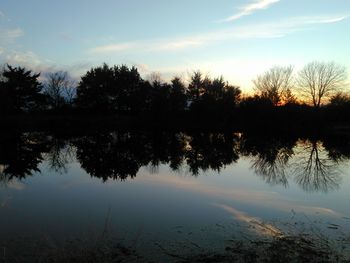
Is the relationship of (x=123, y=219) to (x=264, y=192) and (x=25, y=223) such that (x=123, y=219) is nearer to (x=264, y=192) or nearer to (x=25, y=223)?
(x=25, y=223)

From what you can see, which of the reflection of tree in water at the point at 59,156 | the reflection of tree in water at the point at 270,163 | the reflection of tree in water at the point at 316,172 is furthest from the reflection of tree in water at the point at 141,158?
the reflection of tree in water at the point at 316,172

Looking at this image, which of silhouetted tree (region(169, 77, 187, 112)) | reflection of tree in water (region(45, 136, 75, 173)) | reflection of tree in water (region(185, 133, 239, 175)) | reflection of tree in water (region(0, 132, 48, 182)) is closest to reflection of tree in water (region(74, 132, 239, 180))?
reflection of tree in water (region(185, 133, 239, 175))

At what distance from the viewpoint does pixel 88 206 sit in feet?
38.3

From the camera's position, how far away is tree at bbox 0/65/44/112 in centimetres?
5250

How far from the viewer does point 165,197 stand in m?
13.5

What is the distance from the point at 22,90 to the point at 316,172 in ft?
143

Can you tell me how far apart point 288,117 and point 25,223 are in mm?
45275

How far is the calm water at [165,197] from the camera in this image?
905 centimetres

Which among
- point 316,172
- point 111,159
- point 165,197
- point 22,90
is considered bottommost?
point 165,197

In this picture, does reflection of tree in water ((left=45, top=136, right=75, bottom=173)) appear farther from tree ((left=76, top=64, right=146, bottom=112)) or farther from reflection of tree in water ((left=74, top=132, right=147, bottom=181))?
tree ((left=76, top=64, right=146, bottom=112))

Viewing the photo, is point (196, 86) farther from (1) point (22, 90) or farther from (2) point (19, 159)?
(2) point (19, 159)

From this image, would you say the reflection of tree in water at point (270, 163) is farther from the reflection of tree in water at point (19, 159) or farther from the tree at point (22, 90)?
the tree at point (22, 90)

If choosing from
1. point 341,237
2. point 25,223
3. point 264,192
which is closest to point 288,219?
point 341,237

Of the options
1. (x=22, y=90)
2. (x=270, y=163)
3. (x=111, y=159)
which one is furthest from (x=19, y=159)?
(x=22, y=90)
